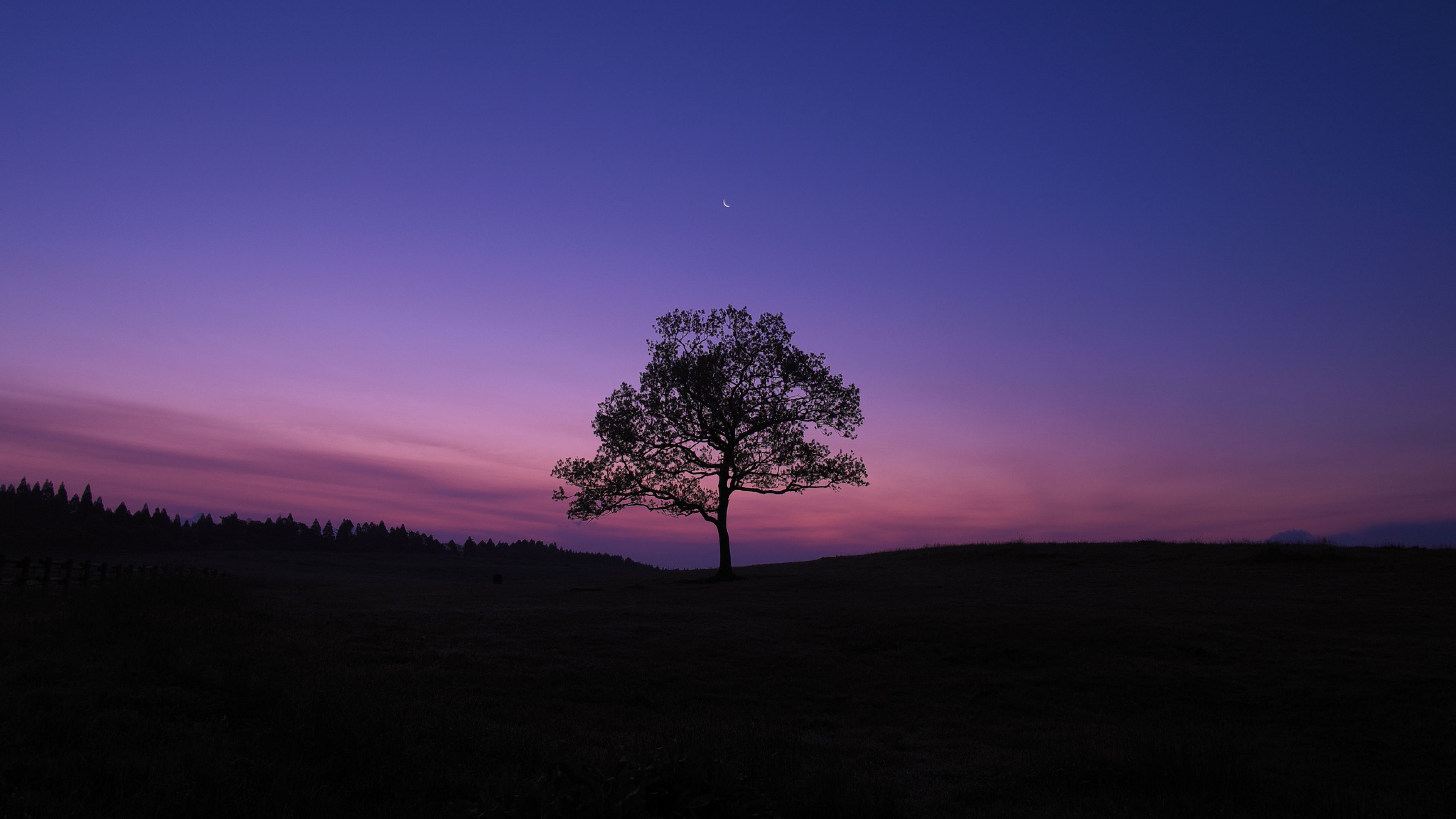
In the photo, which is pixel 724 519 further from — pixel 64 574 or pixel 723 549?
pixel 64 574

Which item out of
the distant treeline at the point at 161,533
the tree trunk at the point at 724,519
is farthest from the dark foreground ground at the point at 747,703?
the distant treeline at the point at 161,533

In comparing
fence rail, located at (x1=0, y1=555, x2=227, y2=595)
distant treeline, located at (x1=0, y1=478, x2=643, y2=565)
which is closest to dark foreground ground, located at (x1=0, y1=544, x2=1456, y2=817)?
fence rail, located at (x1=0, y1=555, x2=227, y2=595)

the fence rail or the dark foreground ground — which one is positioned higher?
the fence rail

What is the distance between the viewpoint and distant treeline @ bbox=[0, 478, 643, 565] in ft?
281

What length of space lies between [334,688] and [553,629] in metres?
10.0

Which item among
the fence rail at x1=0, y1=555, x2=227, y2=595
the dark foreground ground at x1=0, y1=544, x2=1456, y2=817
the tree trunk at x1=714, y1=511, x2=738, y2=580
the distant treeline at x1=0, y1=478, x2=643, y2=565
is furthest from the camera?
the distant treeline at x1=0, y1=478, x2=643, y2=565

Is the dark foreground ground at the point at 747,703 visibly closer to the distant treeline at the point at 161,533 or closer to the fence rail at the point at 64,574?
the fence rail at the point at 64,574

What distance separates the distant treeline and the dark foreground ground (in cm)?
8086

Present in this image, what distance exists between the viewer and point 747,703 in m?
14.5

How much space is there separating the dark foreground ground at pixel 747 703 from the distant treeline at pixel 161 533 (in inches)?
3183

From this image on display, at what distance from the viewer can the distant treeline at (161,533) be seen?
85.6m

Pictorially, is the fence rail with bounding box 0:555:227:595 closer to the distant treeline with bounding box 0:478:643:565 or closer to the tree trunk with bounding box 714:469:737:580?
the tree trunk with bounding box 714:469:737:580

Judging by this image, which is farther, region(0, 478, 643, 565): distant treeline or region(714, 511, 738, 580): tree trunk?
region(0, 478, 643, 565): distant treeline

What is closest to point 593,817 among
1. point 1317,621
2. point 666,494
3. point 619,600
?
point 1317,621
